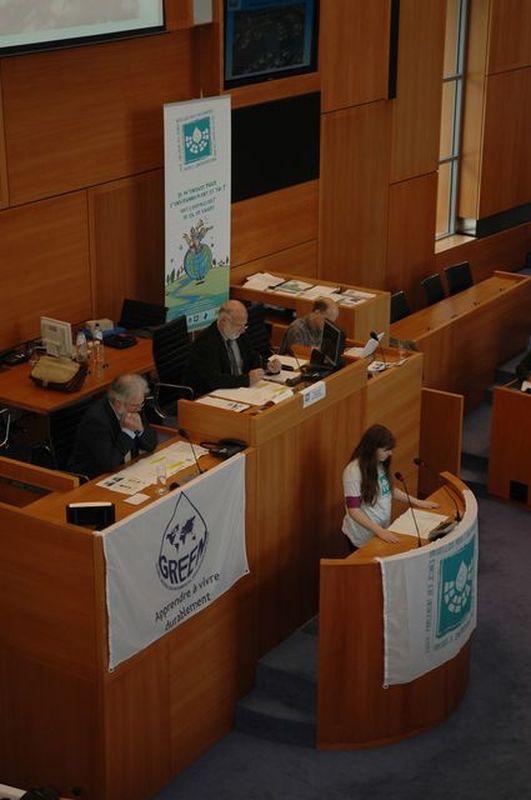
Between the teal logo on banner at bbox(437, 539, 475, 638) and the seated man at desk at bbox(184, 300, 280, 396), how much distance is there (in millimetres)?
1513

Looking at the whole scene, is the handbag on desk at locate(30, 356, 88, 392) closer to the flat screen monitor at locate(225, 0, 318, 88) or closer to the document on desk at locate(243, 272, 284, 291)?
the document on desk at locate(243, 272, 284, 291)

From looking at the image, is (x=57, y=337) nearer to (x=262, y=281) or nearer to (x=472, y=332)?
(x=262, y=281)

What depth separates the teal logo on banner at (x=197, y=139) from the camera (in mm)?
8938

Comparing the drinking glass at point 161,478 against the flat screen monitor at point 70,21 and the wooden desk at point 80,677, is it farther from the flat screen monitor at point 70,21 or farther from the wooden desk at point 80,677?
the flat screen monitor at point 70,21

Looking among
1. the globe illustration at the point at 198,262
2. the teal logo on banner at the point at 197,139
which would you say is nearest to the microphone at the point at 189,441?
the globe illustration at the point at 198,262

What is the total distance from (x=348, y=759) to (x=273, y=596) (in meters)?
0.95

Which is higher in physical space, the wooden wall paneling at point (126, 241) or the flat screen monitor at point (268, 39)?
the flat screen monitor at point (268, 39)

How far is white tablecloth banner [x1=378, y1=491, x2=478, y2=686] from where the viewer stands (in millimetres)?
6555

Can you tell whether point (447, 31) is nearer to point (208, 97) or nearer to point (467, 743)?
point (208, 97)

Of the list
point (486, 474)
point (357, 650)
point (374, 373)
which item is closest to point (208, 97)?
point (374, 373)

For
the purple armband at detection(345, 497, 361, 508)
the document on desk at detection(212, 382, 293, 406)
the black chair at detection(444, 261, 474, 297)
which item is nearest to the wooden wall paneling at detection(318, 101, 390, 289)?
the black chair at detection(444, 261, 474, 297)

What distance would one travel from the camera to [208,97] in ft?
30.5

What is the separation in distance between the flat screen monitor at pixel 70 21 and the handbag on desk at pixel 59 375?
69.9 inches

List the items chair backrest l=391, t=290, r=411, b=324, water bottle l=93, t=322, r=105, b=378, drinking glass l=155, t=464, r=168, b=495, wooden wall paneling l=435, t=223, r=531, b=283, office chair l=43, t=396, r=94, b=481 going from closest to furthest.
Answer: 1. drinking glass l=155, t=464, r=168, b=495
2. office chair l=43, t=396, r=94, b=481
3. water bottle l=93, t=322, r=105, b=378
4. chair backrest l=391, t=290, r=411, b=324
5. wooden wall paneling l=435, t=223, r=531, b=283
